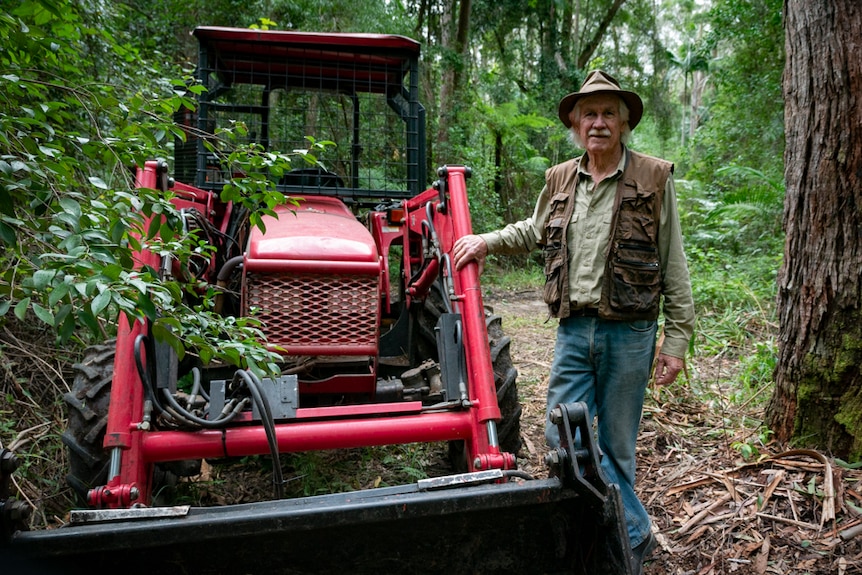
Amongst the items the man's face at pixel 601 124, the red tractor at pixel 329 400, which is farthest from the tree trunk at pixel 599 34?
the man's face at pixel 601 124

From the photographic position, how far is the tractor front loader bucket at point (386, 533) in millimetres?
1693

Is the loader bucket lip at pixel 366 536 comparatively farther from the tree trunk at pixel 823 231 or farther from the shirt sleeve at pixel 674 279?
the tree trunk at pixel 823 231

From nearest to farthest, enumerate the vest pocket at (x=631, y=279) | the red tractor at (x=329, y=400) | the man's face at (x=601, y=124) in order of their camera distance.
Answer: the red tractor at (x=329, y=400) < the vest pocket at (x=631, y=279) < the man's face at (x=601, y=124)

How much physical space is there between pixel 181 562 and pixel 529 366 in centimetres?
414

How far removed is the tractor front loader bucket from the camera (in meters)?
1.69

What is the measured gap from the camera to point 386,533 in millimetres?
1974

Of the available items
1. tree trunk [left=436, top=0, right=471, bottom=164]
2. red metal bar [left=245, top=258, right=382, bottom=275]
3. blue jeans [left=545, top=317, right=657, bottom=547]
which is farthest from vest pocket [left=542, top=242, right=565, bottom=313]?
tree trunk [left=436, top=0, right=471, bottom=164]

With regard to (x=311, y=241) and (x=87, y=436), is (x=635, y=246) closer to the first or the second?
(x=311, y=241)

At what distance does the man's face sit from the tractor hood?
1.18 metres

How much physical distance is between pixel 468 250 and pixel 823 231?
176 cm

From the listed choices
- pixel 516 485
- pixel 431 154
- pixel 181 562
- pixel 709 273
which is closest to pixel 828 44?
pixel 516 485

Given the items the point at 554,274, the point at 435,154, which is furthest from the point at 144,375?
the point at 435,154

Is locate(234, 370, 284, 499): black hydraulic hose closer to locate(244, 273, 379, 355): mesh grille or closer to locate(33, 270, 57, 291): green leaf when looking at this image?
locate(244, 273, 379, 355): mesh grille

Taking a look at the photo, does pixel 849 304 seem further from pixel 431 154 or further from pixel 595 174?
pixel 431 154
